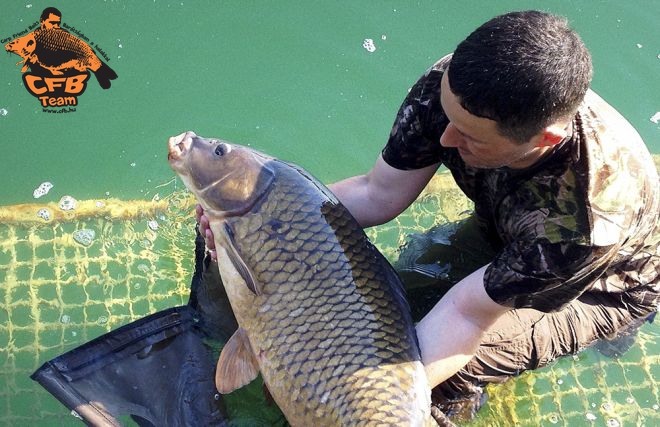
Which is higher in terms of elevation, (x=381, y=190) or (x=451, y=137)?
(x=451, y=137)

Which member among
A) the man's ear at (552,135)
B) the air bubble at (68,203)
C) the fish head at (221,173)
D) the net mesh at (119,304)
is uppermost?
the man's ear at (552,135)

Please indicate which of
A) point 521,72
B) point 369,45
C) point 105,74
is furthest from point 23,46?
point 521,72

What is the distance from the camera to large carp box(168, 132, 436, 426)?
2.09 metres

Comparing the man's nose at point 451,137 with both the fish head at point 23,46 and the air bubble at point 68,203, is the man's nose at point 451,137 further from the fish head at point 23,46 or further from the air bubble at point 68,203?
the fish head at point 23,46

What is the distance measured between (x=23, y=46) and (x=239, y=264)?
8.37 ft

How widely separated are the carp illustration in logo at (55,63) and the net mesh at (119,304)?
2.53ft

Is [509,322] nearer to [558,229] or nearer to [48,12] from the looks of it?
[558,229]

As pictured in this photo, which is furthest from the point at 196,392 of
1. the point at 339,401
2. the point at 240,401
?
the point at 339,401

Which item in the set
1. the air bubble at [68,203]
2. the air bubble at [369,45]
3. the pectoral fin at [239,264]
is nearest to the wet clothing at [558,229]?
the pectoral fin at [239,264]

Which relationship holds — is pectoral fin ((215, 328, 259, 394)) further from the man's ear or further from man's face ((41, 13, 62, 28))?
man's face ((41, 13, 62, 28))

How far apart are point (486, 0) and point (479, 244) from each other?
2.28 m

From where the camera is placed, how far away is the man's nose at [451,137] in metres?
2.15

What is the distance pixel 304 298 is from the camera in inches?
85.1

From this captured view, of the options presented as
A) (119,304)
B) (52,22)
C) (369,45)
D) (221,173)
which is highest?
(221,173)
